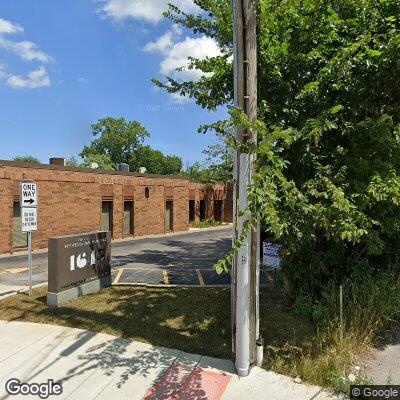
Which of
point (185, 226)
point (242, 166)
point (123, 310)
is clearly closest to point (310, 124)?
point (242, 166)

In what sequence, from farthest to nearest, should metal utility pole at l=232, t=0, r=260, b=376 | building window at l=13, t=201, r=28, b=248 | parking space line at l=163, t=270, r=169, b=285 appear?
building window at l=13, t=201, r=28, b=248 → parking space line at l=163, t=270, r=169, b=285 → metal utility pole at l=232, t=0, r=260, b=376

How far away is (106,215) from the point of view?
22172 millimetres

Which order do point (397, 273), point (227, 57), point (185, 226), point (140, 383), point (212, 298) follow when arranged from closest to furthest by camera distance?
point (140, 383)
point (227, 57)
point (397, 273)
point (212, 298)
point (185, 226)

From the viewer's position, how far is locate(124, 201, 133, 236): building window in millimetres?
23656

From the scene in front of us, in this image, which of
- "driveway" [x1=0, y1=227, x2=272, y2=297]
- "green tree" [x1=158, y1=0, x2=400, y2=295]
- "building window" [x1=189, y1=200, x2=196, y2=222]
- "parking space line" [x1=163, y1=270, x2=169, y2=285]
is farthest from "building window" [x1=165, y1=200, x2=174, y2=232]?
"green tree" [x1=158, y1=0, x2=400, y2=295]

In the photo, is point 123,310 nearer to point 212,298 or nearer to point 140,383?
point 212,298

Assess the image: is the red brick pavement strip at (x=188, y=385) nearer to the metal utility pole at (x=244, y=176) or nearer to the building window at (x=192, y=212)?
the metal utility pole at (x=244, y=176)

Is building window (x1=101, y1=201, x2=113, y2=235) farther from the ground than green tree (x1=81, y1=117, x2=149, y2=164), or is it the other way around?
green tree (x1=81, y1=117, x2=149, y2=164)

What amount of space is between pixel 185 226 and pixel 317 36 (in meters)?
23.5

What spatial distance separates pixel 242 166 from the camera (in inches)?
202

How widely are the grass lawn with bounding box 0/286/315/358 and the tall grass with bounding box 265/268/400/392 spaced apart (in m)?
0.30

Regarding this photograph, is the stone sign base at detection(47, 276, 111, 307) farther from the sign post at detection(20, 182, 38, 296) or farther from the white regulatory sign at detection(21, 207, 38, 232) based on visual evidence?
the white regulatory sign at detection(21, 207, 38, 232)

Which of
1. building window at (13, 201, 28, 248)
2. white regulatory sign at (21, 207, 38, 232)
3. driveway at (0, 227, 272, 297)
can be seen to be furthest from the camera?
building window at (13, 201, 28, 248)

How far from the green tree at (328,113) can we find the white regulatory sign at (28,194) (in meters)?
4.53
